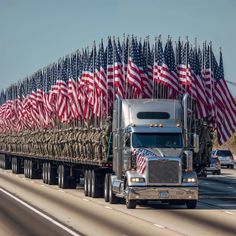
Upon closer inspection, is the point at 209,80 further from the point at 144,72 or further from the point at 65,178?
the point at 65,178

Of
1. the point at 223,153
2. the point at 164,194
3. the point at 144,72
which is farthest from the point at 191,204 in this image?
the point at 223,153

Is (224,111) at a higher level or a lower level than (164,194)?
higher

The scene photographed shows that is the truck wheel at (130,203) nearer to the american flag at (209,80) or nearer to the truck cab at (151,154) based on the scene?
the truck cab at (151,154)

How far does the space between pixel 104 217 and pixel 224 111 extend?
14045mm

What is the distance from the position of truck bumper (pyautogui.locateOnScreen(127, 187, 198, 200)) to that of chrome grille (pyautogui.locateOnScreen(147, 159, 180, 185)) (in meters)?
0.23

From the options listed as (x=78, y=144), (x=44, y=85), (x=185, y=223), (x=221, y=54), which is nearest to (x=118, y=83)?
(x=78, y=144)

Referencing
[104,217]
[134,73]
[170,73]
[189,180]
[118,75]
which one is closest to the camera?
[104,217]

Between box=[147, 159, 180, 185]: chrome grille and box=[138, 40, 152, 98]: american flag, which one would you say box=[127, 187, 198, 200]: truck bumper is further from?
box=[138, 40, 152, 98]: american flag

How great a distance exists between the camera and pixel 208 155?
1369 inches

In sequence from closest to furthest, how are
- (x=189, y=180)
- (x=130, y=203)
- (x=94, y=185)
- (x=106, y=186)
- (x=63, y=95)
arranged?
(x=189, y=180) → (x=130, y=203) → (x=106, y=186) → (x=94, y=185) → (x=63, y=95)

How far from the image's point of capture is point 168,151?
29781 mm

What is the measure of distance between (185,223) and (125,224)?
1.79 meters

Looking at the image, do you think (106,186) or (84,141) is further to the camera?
(84,141)

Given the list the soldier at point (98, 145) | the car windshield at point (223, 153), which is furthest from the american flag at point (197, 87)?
the car windshield at point (223, 153)
